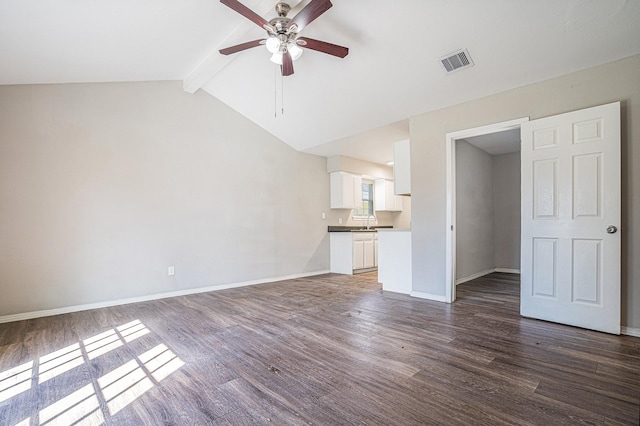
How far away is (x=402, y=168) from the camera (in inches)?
188

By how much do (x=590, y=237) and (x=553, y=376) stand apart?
1569 mm

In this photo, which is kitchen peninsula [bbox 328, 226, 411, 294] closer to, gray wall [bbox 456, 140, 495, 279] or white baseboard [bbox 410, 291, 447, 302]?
white baseboard [bbox 410, 291, 447, 302]

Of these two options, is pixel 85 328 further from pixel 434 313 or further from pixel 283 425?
pixel 434 313

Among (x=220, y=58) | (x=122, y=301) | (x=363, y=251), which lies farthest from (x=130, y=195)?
(x=363, y=251)

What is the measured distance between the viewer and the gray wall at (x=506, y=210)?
6.28 meters

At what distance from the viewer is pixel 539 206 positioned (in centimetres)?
323

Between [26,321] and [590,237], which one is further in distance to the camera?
[26,321]

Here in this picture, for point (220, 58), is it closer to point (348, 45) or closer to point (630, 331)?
point (348, 45)

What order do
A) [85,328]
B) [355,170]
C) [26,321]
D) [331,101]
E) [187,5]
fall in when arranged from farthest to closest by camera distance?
1. [355,170]
2. [331,101]
3. [26,321]
4. [85,328]
5. [187,5]

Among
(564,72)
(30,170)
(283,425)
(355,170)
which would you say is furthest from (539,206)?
(30,170)

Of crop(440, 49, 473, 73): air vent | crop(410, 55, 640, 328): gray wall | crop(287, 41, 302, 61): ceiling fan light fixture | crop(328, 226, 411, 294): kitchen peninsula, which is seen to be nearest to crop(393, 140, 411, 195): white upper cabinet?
crop(410, 55, 640, 328): gray wall

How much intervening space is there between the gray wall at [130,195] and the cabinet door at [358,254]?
131 centimetres

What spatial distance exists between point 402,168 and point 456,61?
5.91 ft

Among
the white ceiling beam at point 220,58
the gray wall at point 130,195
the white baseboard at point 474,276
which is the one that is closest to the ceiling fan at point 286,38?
the white ceiling beam at point 220,58
